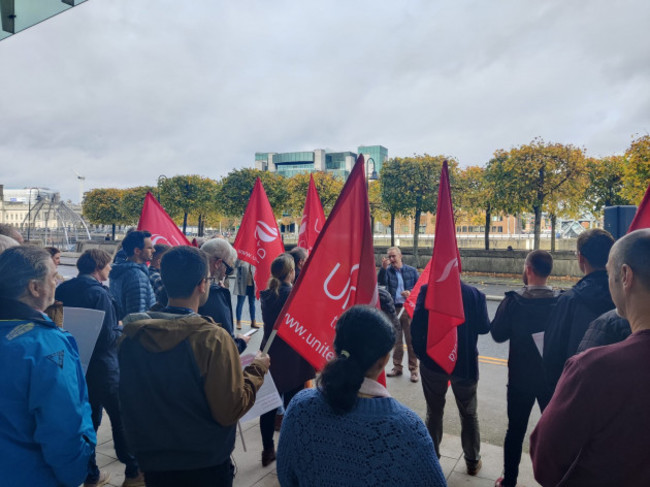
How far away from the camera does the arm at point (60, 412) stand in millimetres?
1819

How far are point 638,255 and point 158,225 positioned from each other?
583cm

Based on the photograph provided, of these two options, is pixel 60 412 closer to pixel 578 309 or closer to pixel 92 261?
pixel 92 261

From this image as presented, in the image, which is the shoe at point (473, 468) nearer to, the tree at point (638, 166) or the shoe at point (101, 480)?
the shoe at point (101, 480)

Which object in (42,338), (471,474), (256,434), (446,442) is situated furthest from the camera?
(256,434)

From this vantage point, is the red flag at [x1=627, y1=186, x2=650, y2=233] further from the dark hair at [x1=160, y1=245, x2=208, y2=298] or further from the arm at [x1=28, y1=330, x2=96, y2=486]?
the arm at [x1=28, y1=330, x2=96, y2=486]

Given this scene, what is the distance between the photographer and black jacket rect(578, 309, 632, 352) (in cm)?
193

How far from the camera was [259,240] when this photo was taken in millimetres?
6230

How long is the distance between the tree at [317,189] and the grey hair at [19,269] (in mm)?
25742

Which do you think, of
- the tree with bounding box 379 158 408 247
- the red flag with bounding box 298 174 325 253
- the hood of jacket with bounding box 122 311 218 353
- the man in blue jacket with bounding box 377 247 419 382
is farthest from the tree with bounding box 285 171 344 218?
the hood of jacket with bounding box 122 311 218 353

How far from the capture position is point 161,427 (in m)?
2.09

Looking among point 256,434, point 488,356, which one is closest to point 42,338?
point 256,434

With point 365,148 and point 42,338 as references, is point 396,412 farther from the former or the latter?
point 365,148

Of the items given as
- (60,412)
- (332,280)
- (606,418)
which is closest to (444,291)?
(332,280)

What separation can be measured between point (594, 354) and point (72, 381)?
2.10 metres
